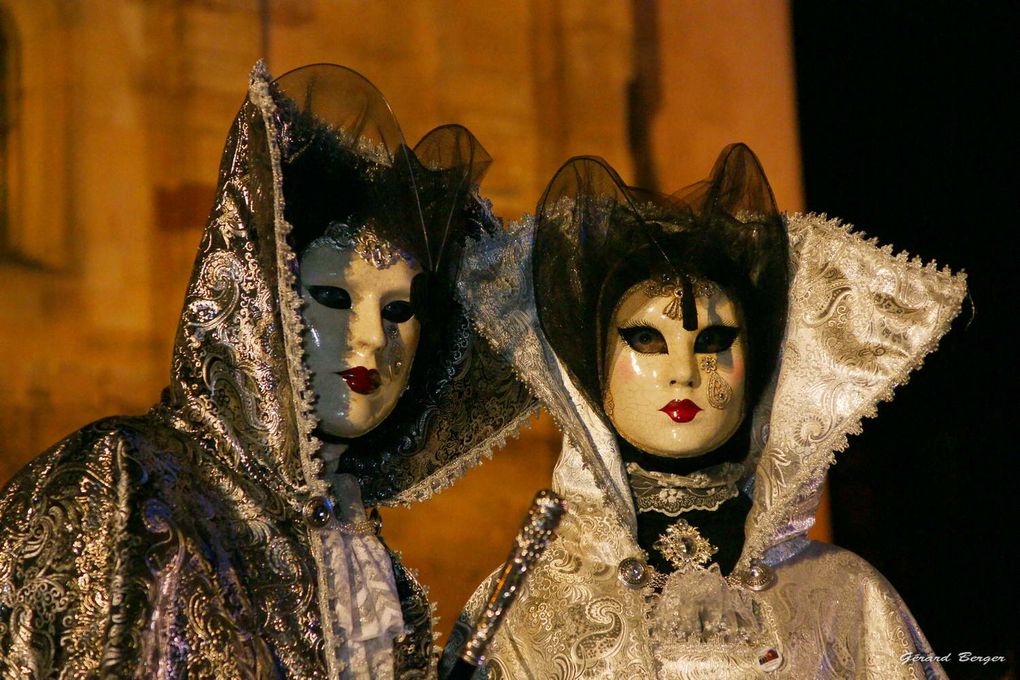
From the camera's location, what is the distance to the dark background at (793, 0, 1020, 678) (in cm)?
366

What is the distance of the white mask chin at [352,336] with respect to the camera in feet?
7.81

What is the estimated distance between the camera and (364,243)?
245 cm

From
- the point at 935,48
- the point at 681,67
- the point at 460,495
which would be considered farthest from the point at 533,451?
the point at 935,48

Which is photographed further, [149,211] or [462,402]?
[149,211]

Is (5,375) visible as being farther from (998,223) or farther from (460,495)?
(998,223)

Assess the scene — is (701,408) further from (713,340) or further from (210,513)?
(210,513)

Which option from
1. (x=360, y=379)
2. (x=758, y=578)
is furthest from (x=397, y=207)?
(x=758, y=578)

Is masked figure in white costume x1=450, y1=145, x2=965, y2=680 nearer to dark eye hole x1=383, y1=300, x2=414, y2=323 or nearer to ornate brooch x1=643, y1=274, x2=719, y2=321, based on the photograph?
ornate brooch x1=643, y1=274, x2=719, y2=321

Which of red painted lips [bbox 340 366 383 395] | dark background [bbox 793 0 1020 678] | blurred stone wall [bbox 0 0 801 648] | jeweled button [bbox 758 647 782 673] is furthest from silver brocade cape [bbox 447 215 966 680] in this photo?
dark background [bbox 793 0 1020 678]

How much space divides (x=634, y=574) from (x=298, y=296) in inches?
29.7

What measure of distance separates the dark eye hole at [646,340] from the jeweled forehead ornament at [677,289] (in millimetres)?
40

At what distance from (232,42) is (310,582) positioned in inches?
64.2

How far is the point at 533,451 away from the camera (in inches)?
152

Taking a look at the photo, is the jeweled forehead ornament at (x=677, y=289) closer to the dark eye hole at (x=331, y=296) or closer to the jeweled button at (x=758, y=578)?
the jeweled button at (x=758, y=578)
